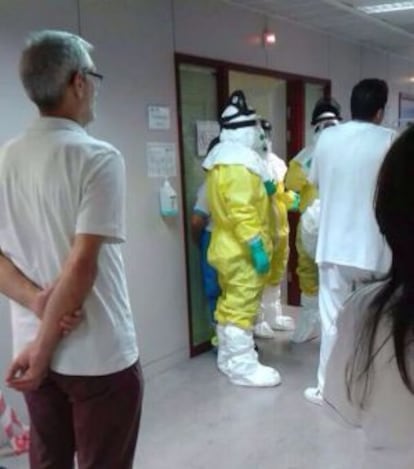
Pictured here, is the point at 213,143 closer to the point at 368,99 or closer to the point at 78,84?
the point at 368,99

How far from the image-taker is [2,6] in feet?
8.06

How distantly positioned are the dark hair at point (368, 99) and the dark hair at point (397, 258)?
6.02 ft

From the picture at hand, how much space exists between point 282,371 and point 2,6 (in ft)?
8.17

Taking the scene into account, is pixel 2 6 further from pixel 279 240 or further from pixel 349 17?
pixel 349 17

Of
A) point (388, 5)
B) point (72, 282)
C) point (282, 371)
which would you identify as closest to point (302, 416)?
point (282, 371)

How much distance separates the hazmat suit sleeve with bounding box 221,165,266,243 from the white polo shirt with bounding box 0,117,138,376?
1716mm

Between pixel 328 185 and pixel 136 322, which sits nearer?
pixel 328 185

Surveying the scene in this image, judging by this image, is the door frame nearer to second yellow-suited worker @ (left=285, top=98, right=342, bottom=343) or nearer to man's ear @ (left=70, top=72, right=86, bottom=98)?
second yellow-suited worker @ (left=285, top=98, right=342, bottom=343)

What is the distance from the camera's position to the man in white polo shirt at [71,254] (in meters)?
1.26

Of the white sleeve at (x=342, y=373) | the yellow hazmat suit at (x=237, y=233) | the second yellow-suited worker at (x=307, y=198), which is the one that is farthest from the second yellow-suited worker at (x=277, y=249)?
the white sleeve at (x=342, y=373)

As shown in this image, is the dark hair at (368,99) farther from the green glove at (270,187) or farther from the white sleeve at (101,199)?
the white sleeve at (101,199)

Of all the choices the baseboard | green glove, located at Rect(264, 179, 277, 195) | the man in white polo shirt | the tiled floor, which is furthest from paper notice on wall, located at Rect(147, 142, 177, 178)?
the man in white polo shirt

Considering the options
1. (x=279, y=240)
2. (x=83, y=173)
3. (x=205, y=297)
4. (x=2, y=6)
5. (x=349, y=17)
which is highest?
(x=349, y=17)

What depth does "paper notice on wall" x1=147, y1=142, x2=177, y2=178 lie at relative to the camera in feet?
10.6
